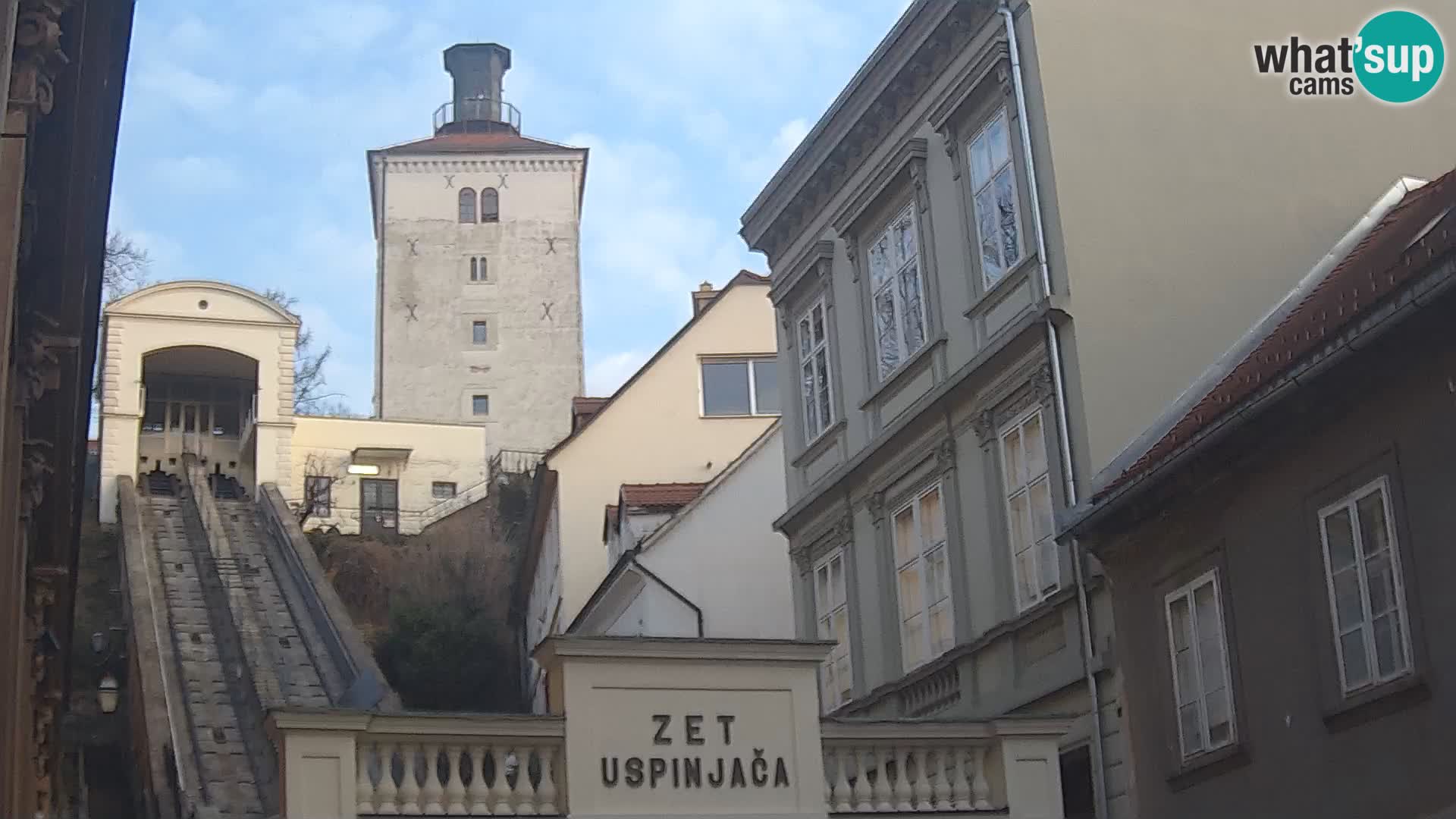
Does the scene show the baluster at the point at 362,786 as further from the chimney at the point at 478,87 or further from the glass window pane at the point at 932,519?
the chimney at the point at 478,87

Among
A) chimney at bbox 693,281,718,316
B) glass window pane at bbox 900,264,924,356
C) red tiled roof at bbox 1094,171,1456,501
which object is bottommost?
red tiled roof at bbox 1094,171,1456,501

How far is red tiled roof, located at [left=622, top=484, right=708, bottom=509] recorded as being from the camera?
1329 inches

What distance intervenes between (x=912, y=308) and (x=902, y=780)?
24.6 feet

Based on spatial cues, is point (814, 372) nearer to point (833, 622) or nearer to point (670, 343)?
point (833, 622)

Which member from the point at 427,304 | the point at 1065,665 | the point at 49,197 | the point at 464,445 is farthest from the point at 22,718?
the point at 427,304

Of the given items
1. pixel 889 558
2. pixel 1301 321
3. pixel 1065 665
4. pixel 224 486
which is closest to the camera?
pixel 1301 321

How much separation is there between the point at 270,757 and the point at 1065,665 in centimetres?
1428

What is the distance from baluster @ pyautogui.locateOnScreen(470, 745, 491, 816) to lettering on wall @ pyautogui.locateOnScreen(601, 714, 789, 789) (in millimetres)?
934

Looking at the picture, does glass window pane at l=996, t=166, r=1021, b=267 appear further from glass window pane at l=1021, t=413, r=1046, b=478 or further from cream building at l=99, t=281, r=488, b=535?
cream building at l=99, t=281, r=488, b=535

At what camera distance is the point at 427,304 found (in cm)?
8725

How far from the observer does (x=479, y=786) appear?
47.5 ft

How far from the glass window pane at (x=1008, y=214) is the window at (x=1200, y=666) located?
13.9 ft

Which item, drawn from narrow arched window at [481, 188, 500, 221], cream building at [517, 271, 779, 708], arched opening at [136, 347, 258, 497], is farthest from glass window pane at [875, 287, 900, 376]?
Result: narrow arched window at [481, 188, 500, 221]

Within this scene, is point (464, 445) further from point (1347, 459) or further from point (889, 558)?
point (1347, 459)
